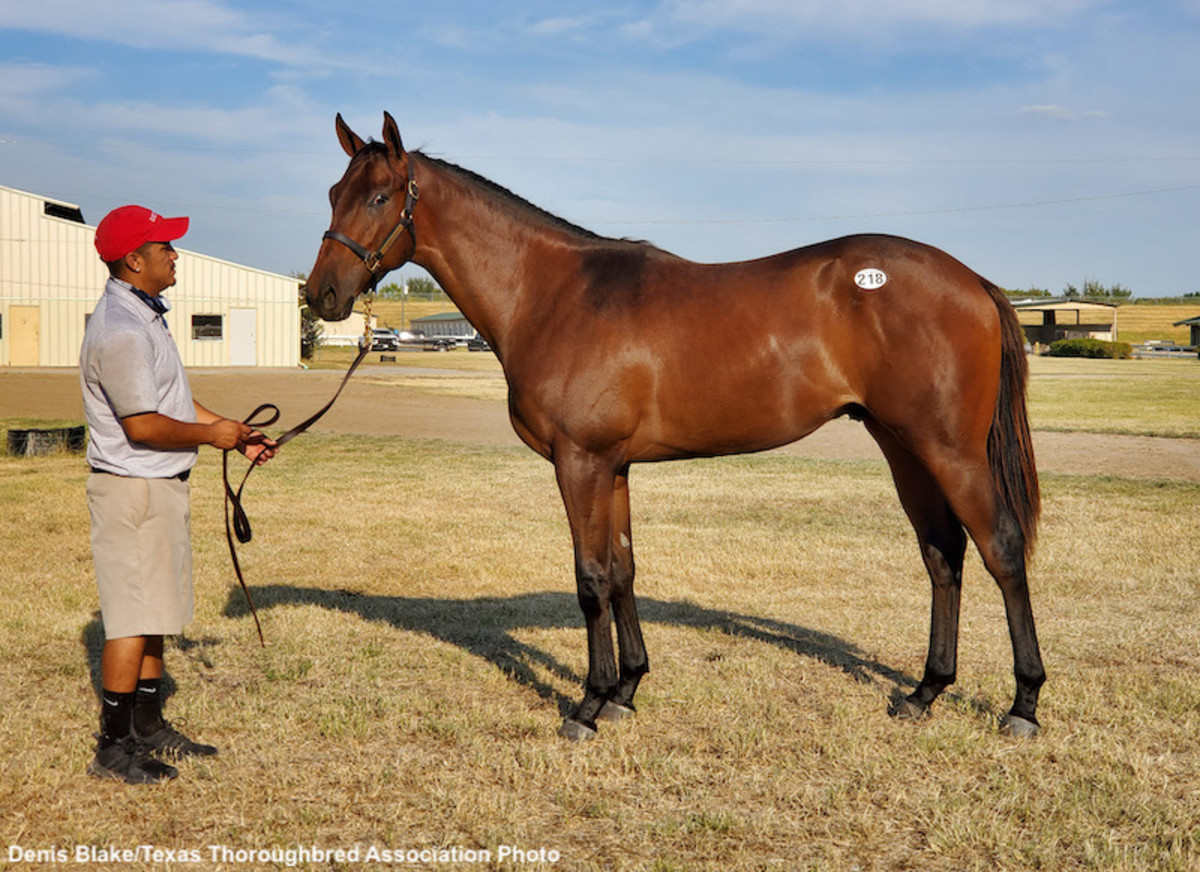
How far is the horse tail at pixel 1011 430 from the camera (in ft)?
15.6

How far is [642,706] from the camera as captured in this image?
16.4 ft

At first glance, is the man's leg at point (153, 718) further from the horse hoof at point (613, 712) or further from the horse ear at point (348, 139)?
the horse ear at point (348, 139)

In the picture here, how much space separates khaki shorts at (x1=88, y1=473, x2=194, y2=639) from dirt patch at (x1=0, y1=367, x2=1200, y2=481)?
12673mm

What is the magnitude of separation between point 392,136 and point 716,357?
1.77 metres

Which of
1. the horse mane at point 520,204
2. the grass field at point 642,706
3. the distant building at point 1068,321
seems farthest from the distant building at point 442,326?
the horse mane at point 520,204

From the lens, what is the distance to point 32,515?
991 centimetres

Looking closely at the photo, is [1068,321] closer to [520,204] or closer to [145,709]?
[520,204]

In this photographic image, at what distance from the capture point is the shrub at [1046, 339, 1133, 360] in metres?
59.5

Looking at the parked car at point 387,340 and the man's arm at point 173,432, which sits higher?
the parked car at point 387,340

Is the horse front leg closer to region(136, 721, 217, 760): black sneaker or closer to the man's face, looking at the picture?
region(136, 721, 217, 760): black sneaker

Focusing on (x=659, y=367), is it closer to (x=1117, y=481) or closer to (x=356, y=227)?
(x=356, y=227)

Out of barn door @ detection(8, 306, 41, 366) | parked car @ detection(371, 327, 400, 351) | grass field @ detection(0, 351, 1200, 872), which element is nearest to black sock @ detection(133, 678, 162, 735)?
grass field @ detection(0, 351, 1200, 872)

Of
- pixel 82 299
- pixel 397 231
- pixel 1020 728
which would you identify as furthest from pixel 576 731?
pixel 82 299

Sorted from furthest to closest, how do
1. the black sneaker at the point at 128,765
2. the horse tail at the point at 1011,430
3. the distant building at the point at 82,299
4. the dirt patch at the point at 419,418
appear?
the distant building at the point at 82,299, the dirt patch at the point at 419,418, the horse tail at the point at 1011,430, the black sneaker at the point at 128,765
